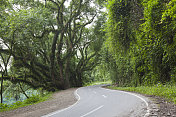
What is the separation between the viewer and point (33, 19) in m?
13.3

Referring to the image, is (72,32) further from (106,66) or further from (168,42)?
(168,42)

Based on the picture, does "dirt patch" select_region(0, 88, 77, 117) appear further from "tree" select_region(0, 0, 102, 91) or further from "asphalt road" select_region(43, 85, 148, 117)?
"tree" select_region(0, 0, 102, 91)

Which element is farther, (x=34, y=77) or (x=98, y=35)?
(x=98, y=35)

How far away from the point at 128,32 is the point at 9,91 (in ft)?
66.4

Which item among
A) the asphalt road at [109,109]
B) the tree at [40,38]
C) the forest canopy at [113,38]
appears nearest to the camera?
the asphalt road at [109,109]

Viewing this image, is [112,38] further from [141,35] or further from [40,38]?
[40,38]

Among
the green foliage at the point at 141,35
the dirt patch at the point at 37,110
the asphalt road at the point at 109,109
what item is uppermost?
the green foliage at the point at 141,35

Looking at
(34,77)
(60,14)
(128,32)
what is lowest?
(34,77)

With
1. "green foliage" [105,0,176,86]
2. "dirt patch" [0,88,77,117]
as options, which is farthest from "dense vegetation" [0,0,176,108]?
"dirt patch" [0,88,77,117]

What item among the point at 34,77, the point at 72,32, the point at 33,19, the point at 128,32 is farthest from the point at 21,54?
the point at 128,32

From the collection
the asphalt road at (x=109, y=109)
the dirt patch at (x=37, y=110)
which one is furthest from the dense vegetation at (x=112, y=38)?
the dirt patch at (x=37, y=110)

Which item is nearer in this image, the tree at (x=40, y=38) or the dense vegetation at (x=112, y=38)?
the dense vegetation at (x=112, y=38)

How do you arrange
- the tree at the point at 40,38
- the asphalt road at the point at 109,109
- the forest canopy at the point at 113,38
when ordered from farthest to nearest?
the tree at the point at 40,38 → the forest canopy at the point at 113,38 → the asphalt road at the point at 109,109

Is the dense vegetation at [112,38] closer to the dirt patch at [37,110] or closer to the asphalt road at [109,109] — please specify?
the asphalt road at [109,109]
